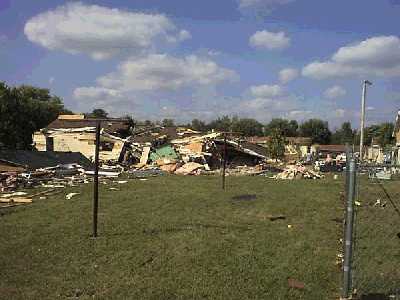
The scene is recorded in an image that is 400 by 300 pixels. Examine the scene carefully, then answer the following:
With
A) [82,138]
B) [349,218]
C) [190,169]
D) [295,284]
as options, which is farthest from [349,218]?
[82,138]

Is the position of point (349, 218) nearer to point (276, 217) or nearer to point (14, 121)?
point (276, 217)

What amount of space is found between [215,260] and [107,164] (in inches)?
1070

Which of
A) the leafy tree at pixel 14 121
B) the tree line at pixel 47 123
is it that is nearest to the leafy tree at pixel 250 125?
the tree line at pixel 47 123

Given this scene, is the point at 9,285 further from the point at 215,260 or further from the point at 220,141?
the point at 220,141

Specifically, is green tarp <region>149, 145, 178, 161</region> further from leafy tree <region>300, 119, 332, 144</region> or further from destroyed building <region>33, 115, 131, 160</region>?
leafy tree <region>300, 119, 332, 144</region>

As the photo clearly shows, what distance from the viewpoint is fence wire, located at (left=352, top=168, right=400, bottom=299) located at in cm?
602

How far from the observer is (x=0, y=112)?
144 ft

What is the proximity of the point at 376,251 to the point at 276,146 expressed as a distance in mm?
39680

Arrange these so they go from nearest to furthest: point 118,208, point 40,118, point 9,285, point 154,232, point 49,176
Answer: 1. point 9,285
2. point 154,232
3. point 118,208
4. point 49,176
5. point 40,118

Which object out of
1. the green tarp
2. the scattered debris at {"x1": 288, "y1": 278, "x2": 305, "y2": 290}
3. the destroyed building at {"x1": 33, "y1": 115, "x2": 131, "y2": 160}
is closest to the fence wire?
the scattered debris at {"x1": 288, "y1": 278, "x2": 305, "y2": 290}

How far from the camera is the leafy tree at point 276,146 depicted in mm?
47125

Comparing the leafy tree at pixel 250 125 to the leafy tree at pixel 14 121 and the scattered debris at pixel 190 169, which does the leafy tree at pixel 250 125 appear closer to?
the leafy tree at pixel 14 121

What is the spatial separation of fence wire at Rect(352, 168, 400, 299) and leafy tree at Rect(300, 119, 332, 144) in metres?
108

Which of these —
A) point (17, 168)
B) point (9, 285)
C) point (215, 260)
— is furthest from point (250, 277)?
point (17, 168)
